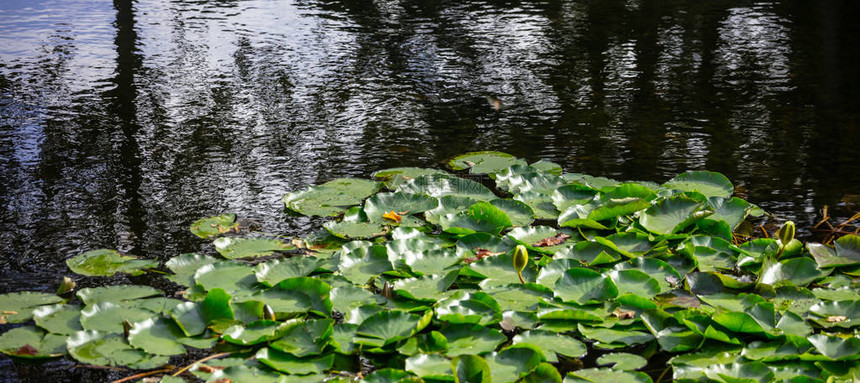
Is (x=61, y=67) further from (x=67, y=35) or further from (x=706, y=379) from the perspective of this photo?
(x=706, y=379)

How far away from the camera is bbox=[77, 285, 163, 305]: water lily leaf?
1747 mm

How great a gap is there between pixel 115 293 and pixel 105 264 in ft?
0.66

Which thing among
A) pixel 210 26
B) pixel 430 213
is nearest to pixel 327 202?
pixel 430 213

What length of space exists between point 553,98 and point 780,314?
1947mm

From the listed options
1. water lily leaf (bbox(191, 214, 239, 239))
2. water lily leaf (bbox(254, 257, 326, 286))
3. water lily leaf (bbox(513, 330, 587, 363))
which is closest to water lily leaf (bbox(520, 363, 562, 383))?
water lily leaf (bbox(513, 330, 587, 363))

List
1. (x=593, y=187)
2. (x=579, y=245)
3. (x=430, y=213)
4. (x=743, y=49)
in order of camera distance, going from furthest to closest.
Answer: (x=743, y=49), (x=593, y=187), (x=430, y=213), (x=579, y=245)

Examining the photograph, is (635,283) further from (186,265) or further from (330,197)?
(186,265)

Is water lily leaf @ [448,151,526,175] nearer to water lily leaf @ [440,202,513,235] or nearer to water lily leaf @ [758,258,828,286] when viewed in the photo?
water lily leaf @ [440,202,513,235]

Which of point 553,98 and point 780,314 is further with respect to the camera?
point 553,98

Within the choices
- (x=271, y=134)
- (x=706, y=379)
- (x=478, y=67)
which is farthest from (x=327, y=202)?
(x=478, y=67)

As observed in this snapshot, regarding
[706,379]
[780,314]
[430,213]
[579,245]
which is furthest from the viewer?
[430,213]

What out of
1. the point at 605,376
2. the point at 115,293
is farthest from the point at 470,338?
the point at 115,293

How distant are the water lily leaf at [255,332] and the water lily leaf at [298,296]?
0.09 metres

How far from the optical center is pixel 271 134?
9.96 feet
